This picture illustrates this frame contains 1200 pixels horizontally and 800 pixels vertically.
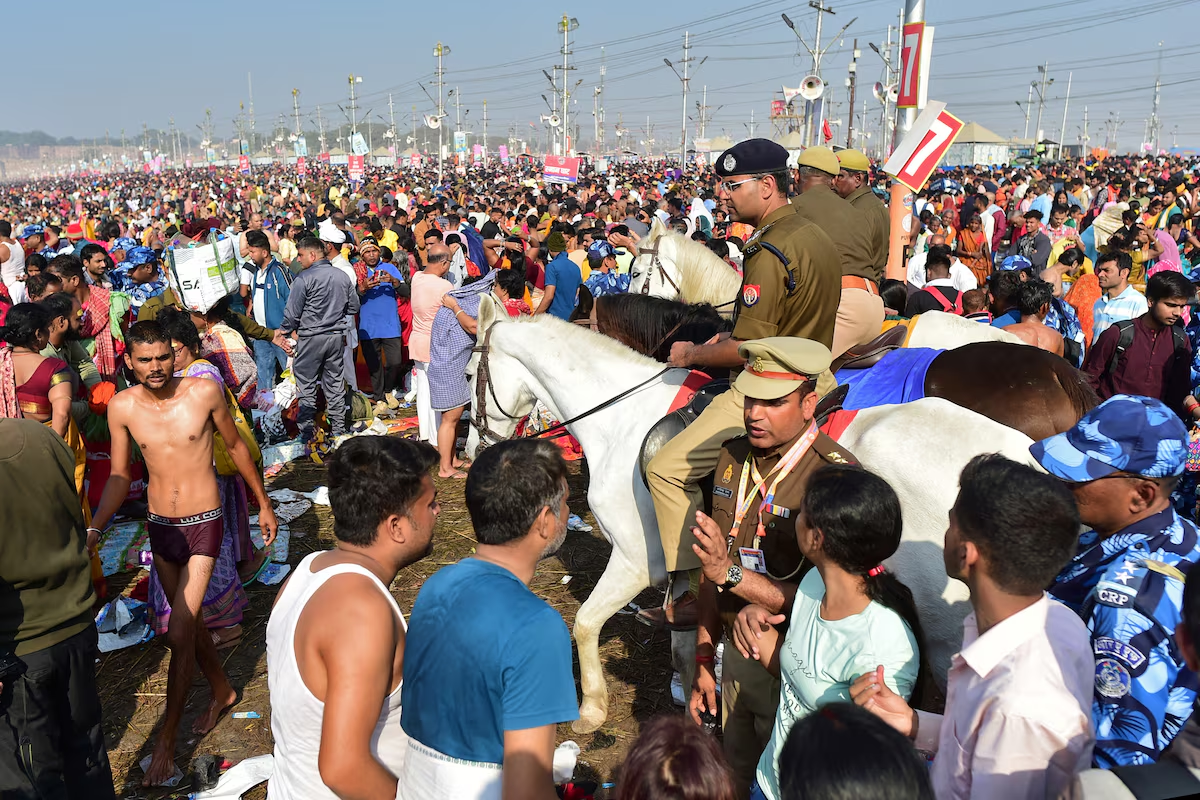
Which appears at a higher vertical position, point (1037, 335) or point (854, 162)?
point (854, 162)

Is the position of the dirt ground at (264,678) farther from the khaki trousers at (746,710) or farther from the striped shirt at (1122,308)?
the striped shirt at (1122,308)

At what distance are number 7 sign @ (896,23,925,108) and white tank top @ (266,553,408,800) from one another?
23.8ft

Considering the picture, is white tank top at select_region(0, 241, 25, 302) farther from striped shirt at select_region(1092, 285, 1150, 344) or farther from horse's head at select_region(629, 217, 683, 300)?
striped shirt at select_region(1092, 285, 1150, 344)

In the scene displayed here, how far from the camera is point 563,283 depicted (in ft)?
32.6

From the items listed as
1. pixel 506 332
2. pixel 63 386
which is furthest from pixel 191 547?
pixel 506 332

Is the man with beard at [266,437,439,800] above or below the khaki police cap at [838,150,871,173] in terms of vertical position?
below

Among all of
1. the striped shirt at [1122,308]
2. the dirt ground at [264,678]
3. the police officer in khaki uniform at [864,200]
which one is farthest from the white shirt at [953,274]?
the dirt ground at [264,678]

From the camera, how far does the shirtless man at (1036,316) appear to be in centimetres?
573

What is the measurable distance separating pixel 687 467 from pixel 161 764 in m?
2.95

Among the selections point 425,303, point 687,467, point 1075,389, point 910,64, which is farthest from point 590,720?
point 910,64

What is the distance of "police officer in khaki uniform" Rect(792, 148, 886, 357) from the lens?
5.14m

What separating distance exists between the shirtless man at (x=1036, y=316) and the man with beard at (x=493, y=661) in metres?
4.66

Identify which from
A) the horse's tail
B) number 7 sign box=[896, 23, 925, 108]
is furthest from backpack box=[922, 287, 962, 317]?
the horse's tail

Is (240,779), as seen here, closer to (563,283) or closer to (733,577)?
(733,577)
